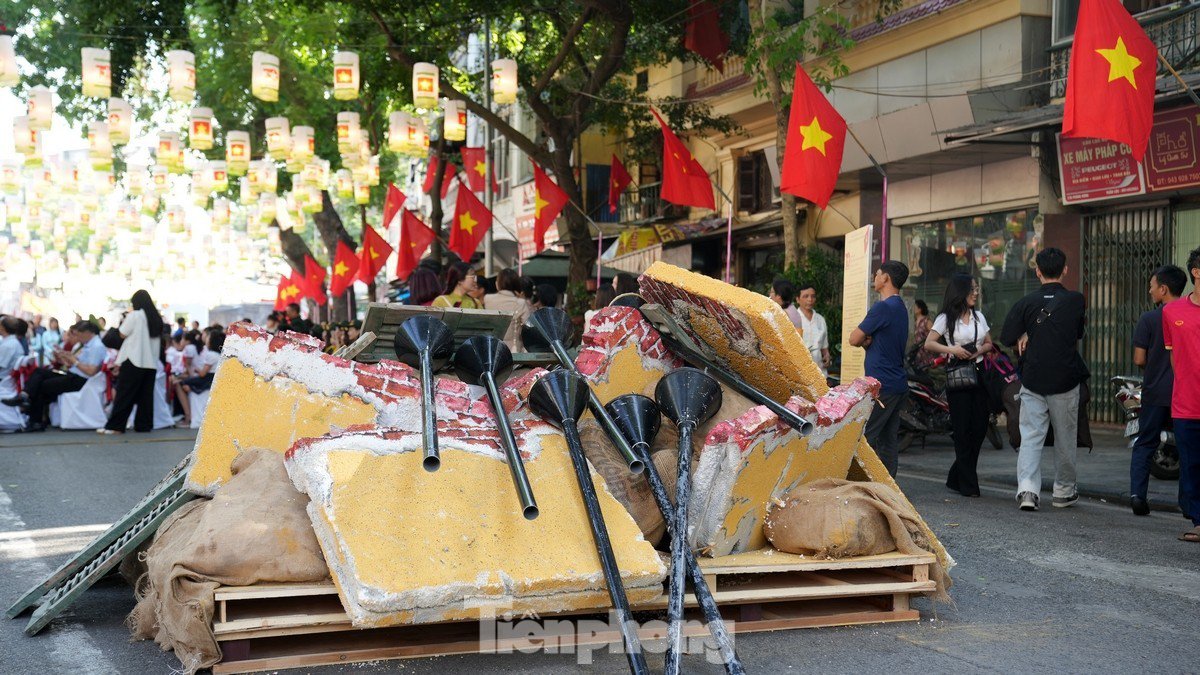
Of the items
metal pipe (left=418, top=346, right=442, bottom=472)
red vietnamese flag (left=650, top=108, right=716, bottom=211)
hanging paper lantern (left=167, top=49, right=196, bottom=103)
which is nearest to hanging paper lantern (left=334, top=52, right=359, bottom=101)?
hanging paper lantern (left=167, top=49, right=196, bottom=103)

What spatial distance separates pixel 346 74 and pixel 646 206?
8438mm

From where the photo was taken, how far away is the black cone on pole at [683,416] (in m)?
4.00

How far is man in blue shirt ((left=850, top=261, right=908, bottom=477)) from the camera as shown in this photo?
7465mm

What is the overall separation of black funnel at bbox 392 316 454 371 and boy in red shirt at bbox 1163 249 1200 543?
428 centimetres

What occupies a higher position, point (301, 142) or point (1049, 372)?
point (301, 142)

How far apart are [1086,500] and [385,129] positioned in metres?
23.2

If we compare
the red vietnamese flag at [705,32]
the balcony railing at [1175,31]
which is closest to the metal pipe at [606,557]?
the balcony railing at [1175,31]

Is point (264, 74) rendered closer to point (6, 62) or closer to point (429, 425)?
point (6, 62)

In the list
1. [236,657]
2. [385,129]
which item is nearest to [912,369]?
[236,657]

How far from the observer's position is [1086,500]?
8516 millimetres

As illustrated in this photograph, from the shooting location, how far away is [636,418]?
4.73m

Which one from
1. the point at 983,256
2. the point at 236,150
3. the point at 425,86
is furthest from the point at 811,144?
the point at 236,150

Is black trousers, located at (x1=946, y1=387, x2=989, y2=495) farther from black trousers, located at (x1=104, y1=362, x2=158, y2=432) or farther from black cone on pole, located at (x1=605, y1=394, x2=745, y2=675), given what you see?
black trousers, located at (x1=104, y1=362, x2=158, y2=432)

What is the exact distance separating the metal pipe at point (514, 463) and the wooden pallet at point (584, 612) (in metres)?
→ 0.54
